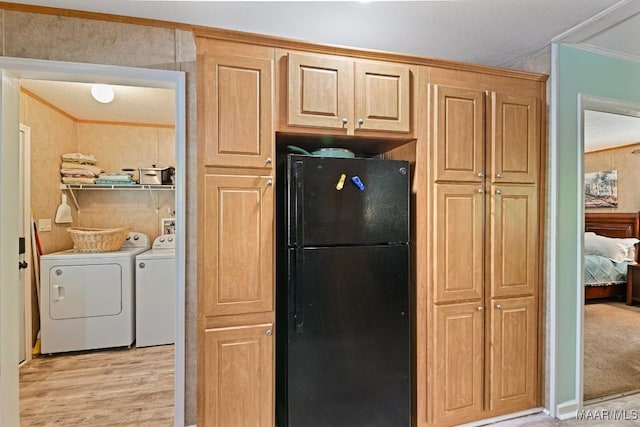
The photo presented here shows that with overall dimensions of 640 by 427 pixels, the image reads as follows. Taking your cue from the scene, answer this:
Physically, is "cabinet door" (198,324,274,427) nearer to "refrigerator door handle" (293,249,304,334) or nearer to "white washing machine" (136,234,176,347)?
"refrigerator door handle" (293,249,304,334)

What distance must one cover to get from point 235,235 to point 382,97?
42.8 inches

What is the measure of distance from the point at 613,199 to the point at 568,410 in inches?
206

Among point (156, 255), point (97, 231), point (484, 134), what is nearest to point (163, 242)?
point (156, 255)

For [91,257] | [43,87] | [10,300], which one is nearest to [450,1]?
[10,300]

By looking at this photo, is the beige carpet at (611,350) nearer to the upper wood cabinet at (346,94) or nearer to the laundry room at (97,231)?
the upper wood cabinet at (346,94)

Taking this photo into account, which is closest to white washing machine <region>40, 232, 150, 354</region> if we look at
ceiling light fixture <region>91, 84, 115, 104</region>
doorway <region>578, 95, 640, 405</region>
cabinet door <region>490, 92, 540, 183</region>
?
ceiling light fixture <region>91, 84, 115, 104</region>

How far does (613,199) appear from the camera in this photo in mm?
5824

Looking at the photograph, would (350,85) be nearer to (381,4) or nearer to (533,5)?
(381,4)

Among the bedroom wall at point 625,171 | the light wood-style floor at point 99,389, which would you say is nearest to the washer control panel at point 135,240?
the light wood-style floor at point 99,389

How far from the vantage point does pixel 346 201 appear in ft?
5.82

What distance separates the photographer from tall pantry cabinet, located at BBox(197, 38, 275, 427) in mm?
1632

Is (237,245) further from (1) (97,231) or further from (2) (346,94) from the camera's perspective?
(1) (97,231)

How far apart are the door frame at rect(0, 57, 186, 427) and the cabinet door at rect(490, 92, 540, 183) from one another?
1874 mm

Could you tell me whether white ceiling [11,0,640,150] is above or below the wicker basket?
above
